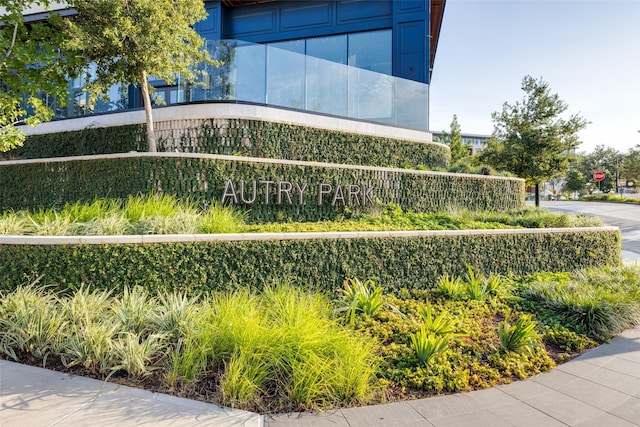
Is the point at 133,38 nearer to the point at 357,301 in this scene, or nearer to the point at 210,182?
the point at 210,182

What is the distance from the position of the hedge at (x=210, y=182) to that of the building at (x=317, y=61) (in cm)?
269

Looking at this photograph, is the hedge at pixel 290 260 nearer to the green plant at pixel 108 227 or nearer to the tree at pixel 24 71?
the green plant at pixel 108 227

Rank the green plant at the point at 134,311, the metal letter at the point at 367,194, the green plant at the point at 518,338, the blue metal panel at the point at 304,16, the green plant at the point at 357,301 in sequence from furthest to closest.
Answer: the blue metal panel at the point at 304,16, the metal letter at the point at 367,194, the green plant at the point at 357,301, the green plant at the point at 518,338, the green plant at the point at 134,311

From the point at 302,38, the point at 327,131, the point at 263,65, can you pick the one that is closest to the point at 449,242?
the point at 327,131

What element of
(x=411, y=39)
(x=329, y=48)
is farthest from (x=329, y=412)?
(x=329, y=48)

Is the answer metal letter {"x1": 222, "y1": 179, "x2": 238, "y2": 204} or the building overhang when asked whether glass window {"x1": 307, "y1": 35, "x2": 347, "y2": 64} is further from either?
metal letter {"x1": 222, "y1": 179, "x2": 238, "y2": 204}

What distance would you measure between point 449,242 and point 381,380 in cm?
369

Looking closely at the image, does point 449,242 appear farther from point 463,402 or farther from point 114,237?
point 114,237

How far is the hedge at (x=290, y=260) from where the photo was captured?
4633 millimetres

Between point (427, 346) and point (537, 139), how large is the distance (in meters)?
15.0

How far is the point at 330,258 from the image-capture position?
566 cm

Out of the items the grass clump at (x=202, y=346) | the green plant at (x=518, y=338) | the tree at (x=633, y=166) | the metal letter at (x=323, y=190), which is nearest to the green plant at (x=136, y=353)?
the grass clump at (x=202, y=346)

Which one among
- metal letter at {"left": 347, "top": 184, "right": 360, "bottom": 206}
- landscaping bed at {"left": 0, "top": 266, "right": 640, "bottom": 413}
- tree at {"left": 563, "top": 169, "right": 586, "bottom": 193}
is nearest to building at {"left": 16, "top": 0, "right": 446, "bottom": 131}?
metal letter at {"left": 347, "top": 184, "right": 360, "bottom": 206}

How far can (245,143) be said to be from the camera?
8516mm
